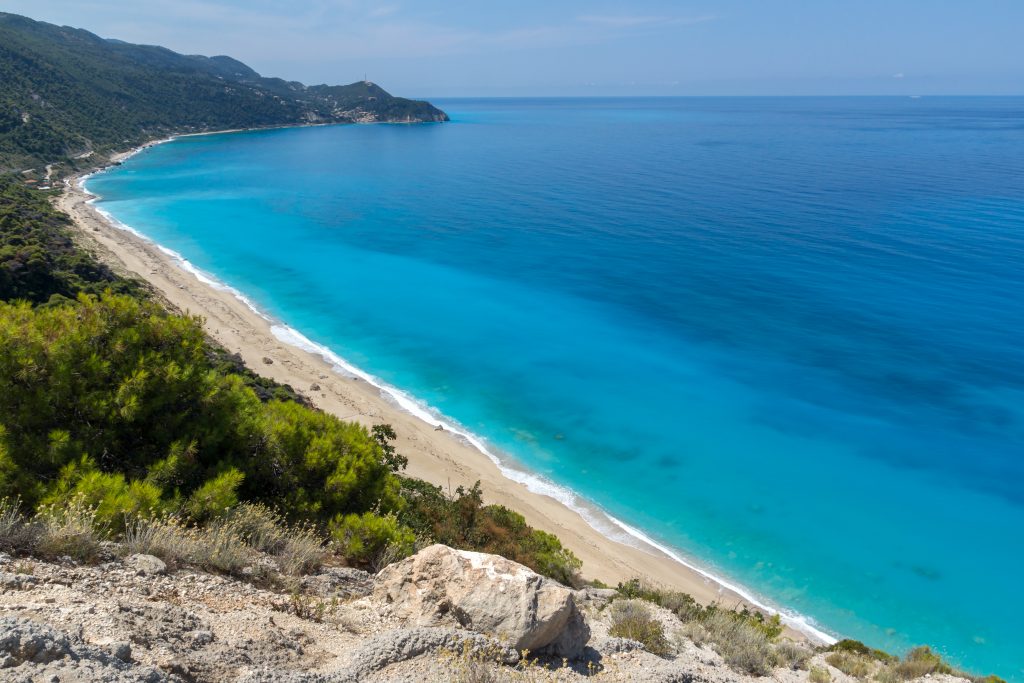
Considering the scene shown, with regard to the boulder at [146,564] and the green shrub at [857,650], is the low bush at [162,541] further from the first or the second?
the green shrub at [857,650]

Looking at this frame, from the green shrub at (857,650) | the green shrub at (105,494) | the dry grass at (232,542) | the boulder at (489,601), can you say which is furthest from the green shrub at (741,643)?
the green shrub at (105,494)

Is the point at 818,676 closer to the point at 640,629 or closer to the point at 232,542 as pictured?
the point at 640,629

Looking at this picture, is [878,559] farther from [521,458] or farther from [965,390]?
[965,390]

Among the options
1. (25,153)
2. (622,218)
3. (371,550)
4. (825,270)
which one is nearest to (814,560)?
(371,550)

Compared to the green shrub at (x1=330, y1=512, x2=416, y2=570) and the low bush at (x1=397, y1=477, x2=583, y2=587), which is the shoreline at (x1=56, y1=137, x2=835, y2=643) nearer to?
the low bush at (x1=397, y1=477, x2=583, y2=587)

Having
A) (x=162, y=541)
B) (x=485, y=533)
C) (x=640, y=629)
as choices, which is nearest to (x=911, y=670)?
(x=640, y=629)

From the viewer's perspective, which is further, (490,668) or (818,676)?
(818,676)
